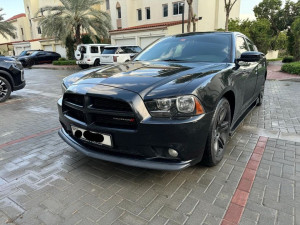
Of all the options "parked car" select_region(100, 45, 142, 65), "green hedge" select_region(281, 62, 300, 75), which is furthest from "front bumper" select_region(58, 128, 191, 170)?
"parked car" select_region(100, 45, 142, 65)

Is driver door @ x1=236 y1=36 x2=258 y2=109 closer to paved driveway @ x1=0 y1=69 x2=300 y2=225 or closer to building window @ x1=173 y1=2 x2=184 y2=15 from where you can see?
paved driveway @ x1=0 y1=69 x2=300 y2=225

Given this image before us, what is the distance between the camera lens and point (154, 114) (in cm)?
209

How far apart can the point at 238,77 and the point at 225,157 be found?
3.59 ft

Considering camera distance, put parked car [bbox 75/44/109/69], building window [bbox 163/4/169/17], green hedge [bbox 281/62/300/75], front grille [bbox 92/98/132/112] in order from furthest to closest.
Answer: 1. building window [bbox 163/4/169/17]
2. parked car [bbox 75/44/109/69]
3. green hedge [bbox 281/62/300/75]
4. front grille [bbox 92/98/132/112]

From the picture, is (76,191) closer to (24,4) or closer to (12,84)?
(12,84)

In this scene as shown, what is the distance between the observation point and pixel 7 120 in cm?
495

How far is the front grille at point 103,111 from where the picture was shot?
2.13 m

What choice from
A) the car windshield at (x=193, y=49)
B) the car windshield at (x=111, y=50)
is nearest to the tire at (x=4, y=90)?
the car windshield at (x=193, y=49)

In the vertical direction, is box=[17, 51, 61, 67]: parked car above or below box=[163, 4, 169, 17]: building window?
below

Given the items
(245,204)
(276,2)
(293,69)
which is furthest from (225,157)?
(276,2)

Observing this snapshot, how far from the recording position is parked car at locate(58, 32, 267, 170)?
6.84 feet

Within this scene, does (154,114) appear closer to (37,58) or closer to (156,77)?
(156,77)

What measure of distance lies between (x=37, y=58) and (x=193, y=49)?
74.7 feet

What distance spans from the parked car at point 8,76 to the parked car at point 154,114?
4854 mm
